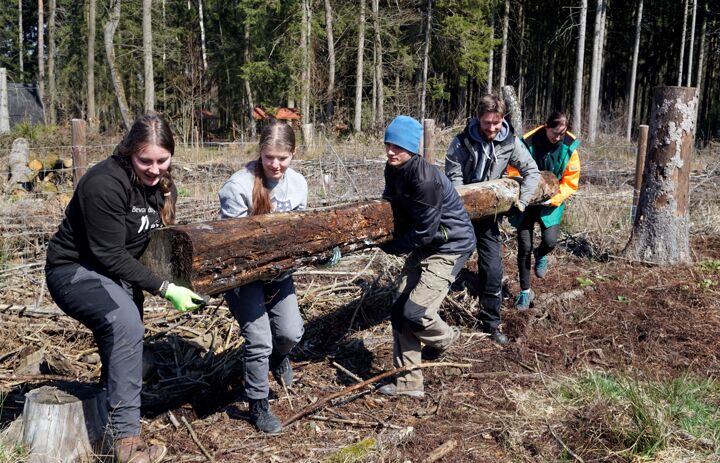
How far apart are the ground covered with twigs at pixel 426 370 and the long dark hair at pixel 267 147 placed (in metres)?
1.25

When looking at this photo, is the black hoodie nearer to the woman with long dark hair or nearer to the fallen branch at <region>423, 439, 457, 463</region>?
the woman with long dark hair

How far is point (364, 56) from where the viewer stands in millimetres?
29969

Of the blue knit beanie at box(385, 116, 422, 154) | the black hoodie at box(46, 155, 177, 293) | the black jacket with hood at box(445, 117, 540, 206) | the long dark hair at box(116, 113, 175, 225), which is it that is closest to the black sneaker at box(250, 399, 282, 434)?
the black hoodie at box(46, 155, 177, 293)

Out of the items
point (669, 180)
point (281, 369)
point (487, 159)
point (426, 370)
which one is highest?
point (487, 159)

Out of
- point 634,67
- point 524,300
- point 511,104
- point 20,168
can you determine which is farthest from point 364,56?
point 524,300

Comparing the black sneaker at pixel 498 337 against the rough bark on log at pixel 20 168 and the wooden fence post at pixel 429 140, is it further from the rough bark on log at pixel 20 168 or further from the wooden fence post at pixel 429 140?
the rough bark on log at pixel 20 168

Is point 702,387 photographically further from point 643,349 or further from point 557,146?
point 557,146

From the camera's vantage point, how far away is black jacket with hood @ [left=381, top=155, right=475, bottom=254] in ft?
12.1

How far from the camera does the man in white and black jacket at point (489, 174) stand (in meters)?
4.82

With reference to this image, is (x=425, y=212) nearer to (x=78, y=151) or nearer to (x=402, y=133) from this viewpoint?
(x=402, y=133)

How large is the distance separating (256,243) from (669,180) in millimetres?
5131

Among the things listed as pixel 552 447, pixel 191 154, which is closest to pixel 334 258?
pixel 552 447

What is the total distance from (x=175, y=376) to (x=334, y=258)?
4.76 feet

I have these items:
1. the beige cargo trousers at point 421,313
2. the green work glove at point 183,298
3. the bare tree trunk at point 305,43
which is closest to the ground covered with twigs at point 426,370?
the beige cargo trousers at point 421,313
